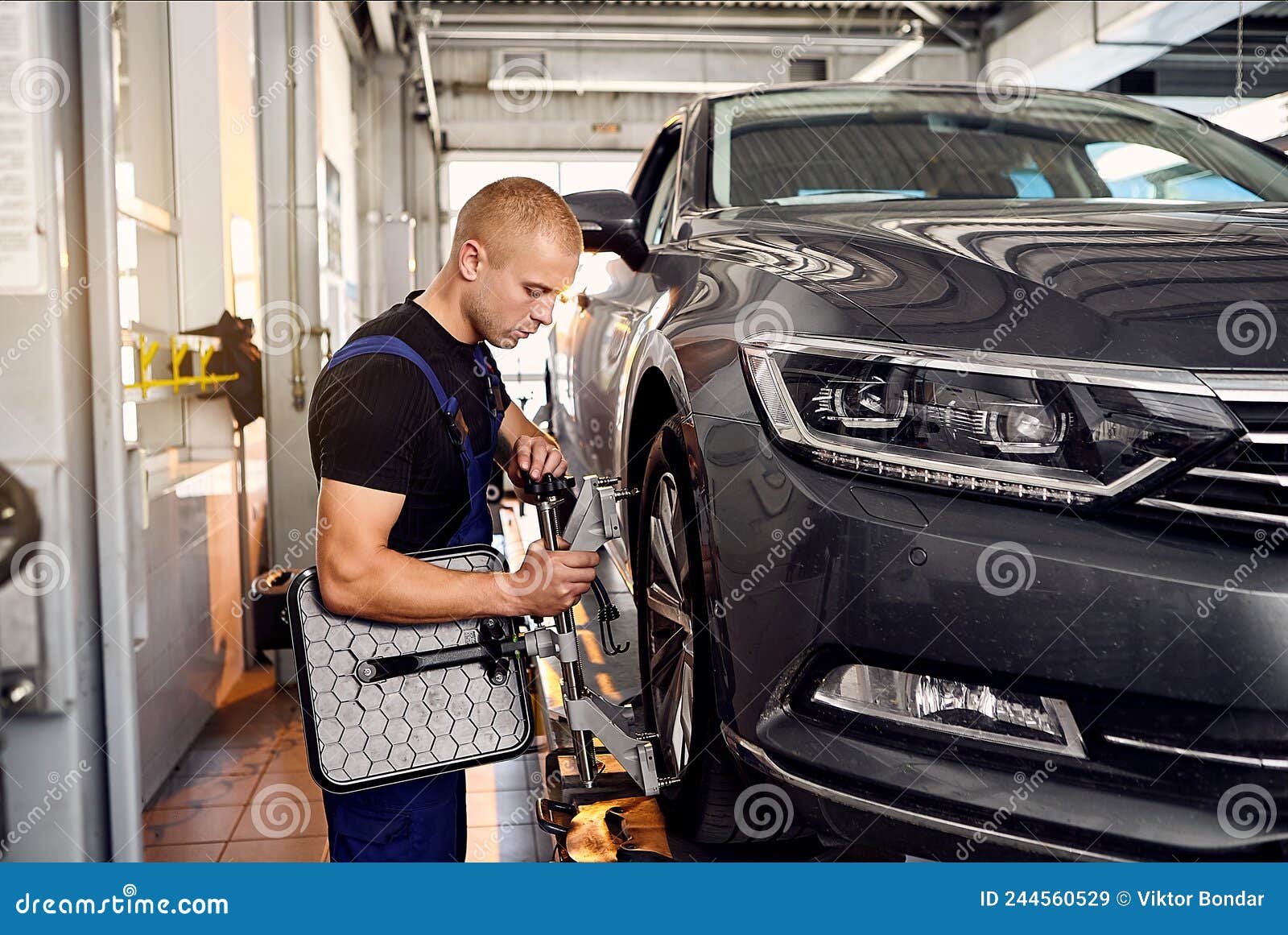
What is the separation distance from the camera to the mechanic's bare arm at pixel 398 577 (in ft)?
5.08

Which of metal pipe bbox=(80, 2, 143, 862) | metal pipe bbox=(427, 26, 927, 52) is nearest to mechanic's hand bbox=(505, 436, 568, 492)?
metal pipe bbox=(80, 2, 143, 862)

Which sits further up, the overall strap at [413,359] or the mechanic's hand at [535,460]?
the overall strap at [413,359]

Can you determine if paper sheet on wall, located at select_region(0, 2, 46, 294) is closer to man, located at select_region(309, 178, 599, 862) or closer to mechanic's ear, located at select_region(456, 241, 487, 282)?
man, located at select_region(309, 178, 599, 862)

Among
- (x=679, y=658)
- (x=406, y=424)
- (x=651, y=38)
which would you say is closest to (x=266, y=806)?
(x=679, y=658)

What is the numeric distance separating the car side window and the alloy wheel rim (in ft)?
2.50

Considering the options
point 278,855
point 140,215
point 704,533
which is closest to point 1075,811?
point 704,533

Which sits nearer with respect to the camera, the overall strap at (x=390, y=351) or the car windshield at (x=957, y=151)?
the overall strap at (x=390, y=351)

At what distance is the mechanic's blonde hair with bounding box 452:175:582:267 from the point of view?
1676 millimetres

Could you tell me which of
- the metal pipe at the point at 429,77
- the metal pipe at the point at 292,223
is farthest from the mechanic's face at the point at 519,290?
the metal pipe at the point at 429,77

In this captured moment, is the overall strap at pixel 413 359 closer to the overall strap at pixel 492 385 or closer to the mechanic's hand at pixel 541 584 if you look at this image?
the overall strap at pixel 492 385

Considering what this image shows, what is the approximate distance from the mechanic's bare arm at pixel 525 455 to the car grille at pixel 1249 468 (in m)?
0.97

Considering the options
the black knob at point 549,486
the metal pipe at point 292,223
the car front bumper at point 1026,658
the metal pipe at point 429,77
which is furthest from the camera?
the metal pipe at point 429,77

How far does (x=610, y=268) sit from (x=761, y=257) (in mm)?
1117

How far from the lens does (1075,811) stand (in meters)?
1.28
